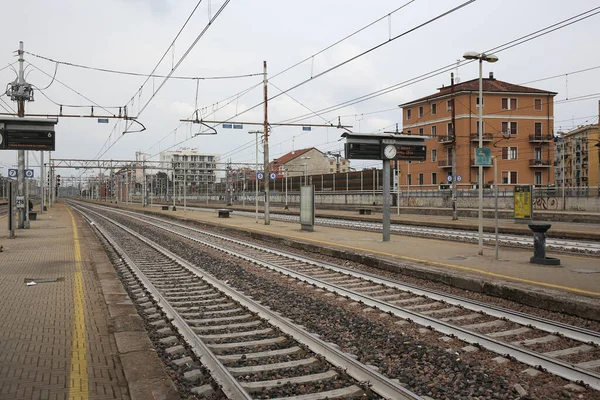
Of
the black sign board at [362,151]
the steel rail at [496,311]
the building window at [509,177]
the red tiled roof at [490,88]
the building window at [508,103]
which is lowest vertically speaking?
the steel rail at [496,311]

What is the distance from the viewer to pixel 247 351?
20.3 feet

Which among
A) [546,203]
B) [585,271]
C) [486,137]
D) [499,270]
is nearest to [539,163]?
[486,137]

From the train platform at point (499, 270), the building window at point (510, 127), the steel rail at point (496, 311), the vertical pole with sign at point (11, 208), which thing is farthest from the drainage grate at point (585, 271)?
the building window at point (510, 127)

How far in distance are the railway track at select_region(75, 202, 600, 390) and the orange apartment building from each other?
52239 mm

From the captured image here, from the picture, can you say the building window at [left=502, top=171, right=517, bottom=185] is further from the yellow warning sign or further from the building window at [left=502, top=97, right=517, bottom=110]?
the yellow warning sign

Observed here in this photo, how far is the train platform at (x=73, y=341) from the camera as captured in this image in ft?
15.6

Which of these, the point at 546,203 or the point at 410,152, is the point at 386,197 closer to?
the point at 410,152

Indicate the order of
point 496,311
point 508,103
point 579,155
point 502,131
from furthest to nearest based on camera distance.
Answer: point 579,155 < point 508,103 < point 502,131 < point 496,311

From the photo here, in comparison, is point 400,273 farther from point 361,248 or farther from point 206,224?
point 206,224

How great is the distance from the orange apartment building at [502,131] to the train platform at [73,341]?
178 ft

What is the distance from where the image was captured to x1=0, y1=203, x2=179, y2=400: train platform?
4.76m

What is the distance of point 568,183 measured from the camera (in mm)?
104750

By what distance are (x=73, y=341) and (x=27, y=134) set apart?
55.1ft

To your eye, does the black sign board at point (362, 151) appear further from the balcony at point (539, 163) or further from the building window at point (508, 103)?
the building window at point (508, 103)
